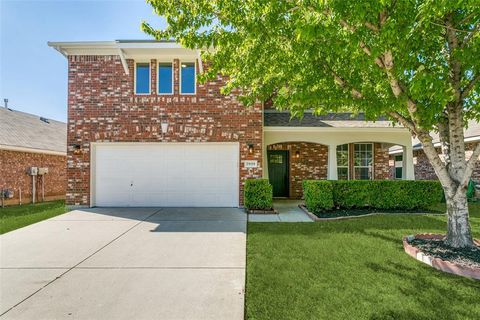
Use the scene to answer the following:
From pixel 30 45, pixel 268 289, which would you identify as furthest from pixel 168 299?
pixel 30 45

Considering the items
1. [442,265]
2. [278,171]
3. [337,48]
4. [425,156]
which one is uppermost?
[337,48]

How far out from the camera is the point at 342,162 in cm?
1245

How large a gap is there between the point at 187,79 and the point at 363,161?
351 inches

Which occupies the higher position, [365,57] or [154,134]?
[365,57]

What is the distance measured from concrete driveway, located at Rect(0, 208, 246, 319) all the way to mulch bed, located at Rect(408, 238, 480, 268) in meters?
3.44

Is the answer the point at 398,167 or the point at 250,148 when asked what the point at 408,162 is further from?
the point at 398,167

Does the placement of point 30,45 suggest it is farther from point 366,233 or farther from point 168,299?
point 366,233

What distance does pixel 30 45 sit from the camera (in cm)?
1030

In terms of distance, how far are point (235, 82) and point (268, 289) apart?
4523 mm

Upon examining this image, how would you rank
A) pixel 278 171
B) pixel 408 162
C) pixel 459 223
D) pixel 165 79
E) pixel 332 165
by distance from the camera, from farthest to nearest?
pixel 278 171, pixel 408 162, pixel 332 165, pixel 165 79, pixel 459 223

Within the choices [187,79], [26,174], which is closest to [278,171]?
[187,79]

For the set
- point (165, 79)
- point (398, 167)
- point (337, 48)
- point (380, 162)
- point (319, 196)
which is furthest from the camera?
point (398, 167)

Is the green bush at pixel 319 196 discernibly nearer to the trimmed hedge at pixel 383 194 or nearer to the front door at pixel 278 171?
the trimmed hedge at pixel 383 194

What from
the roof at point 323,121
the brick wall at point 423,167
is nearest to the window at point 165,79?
the roof at point 323,121
